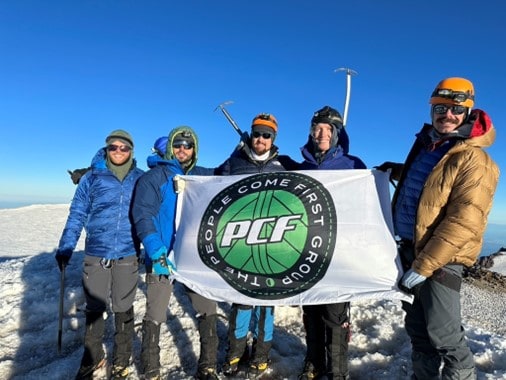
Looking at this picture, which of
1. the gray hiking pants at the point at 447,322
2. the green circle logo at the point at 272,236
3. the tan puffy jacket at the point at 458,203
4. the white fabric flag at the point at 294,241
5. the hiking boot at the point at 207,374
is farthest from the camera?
the hiking boot at the point at 207,374

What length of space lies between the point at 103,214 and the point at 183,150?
1128mm

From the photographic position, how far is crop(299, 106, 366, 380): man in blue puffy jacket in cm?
366

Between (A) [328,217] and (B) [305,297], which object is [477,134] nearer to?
(A) [328,217]

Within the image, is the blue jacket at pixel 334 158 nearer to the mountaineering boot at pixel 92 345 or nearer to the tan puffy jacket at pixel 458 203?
the tan puffy jacket at pixel 458 203

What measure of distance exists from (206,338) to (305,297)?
48.4 inches

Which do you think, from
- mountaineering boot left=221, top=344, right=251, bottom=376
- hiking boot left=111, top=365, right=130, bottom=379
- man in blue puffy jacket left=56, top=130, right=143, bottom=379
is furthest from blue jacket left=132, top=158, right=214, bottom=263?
mountaineering boot left=221, top=344, right=251, bottom=376

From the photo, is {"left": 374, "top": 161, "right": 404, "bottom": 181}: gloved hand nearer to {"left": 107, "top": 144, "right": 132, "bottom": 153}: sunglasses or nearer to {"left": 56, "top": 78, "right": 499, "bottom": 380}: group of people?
{"left": 56, "top": 78, "right": 499, "bottom": 380}: group of people

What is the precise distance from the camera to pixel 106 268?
160 inches

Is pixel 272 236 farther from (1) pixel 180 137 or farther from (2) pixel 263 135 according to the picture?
(1) pixel 180 137

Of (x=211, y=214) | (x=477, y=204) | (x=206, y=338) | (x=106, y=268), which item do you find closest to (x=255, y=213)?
(x=211, y=214)

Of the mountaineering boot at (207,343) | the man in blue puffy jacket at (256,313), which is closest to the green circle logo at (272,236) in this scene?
the man in blue puffy jacket at (256,313)

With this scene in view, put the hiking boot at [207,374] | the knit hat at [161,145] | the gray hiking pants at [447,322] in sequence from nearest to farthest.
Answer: the gray hiking pants at [447,322] → the hiking boot at [207,374] → the knit hat at [161,145]

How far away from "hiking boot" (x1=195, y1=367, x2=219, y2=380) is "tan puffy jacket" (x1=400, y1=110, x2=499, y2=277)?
2413 mm

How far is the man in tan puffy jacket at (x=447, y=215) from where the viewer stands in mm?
2809
